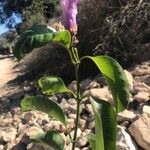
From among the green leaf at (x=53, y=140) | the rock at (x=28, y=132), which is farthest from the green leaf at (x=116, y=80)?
the rock at (x=28, y=132)

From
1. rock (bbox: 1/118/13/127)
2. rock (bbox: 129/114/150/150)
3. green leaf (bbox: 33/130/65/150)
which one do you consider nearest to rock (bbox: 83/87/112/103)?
rock (bbox: 129/114/150/150)

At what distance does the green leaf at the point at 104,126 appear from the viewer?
8.59 feet

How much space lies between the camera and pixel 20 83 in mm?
10109

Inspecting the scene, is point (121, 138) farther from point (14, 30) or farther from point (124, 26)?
point (14, 30)

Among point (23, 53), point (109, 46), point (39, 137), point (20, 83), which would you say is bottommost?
point (20, 83)

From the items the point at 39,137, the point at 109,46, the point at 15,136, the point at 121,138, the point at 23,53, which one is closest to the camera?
the point at 23,53

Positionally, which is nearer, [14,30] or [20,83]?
Answer: [20,83]

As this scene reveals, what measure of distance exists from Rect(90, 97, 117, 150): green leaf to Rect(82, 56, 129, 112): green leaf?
0.05 meters

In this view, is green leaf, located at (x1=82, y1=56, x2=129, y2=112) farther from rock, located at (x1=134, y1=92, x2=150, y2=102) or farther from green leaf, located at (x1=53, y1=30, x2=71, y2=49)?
rock, located at (x1=134, y1=92, x2=150, y2=102)

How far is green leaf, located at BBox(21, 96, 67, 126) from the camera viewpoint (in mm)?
3135

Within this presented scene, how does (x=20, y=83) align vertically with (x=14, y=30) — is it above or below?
above

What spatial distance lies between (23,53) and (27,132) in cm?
362

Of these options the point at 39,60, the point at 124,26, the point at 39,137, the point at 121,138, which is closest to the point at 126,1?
the point at 124,26

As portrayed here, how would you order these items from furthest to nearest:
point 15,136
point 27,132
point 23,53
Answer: point 15,136, point 27,132, point 23,53
